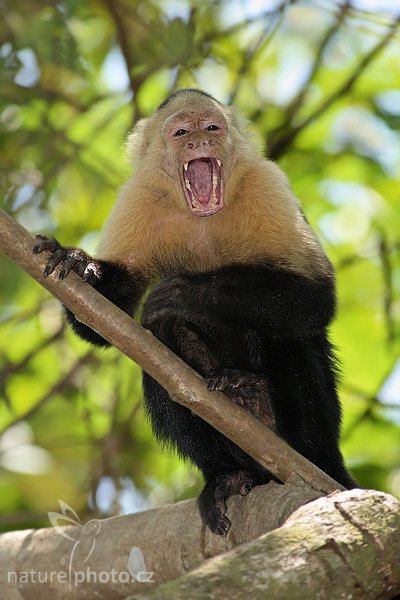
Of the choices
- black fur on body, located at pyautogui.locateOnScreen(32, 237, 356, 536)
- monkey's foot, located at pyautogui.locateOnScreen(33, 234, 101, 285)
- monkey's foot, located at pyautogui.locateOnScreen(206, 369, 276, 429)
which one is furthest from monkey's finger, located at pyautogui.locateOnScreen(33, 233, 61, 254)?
monkey's foot, located at pyautogui.locateOnScreen(206, 369, 276, 429)

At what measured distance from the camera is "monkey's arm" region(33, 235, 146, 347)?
4.10 m

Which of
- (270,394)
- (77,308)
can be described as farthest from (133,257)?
(77,308)

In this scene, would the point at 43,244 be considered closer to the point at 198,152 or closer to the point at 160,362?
the point at 160,362

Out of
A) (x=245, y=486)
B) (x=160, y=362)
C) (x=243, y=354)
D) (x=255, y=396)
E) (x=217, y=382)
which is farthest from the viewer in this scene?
(x=243, y=354)

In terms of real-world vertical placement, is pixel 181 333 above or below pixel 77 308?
above

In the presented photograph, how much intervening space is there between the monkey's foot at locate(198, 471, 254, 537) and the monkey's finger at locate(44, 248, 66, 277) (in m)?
1.57

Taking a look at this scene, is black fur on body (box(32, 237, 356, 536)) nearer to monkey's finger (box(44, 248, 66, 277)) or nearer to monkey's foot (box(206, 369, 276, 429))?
monkey's foot (box(206, 369, 276, 429))

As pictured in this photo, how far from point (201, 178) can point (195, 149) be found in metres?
0.19

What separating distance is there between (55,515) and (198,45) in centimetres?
381

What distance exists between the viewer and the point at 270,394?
198 inches

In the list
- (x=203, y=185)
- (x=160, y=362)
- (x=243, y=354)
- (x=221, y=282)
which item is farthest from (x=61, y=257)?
(x=203, y=185)

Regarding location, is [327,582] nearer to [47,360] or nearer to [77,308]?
[77,308]

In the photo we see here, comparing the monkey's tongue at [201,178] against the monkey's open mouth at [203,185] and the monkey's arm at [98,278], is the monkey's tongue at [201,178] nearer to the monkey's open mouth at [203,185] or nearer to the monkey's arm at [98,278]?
the monkey's open mouth at [203,185]

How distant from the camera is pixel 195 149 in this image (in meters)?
5.73
